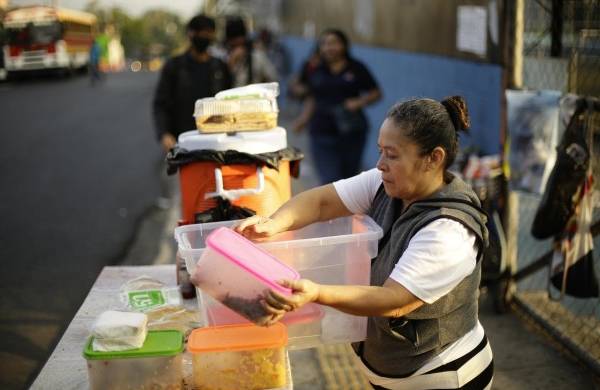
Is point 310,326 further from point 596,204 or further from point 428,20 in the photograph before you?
point 428,20

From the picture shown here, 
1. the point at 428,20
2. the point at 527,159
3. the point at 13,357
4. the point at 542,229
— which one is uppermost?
the point at 428,20

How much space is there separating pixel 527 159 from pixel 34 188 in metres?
7.03

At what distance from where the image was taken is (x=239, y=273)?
1.90 metres

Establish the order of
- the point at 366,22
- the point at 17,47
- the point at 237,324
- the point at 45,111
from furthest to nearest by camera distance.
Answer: the point at 17,47 < the point at 45,111 < the point at 366,22 < the point at 237,324

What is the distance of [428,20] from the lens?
7.59 meters

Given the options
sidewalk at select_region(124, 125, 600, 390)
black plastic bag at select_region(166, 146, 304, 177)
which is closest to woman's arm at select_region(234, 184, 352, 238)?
black plastic bag at select_region(166, 146, 304, 177)

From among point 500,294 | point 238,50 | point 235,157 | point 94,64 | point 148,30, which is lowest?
point 500,294

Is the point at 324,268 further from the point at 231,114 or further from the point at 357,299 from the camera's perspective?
the point at 231,114

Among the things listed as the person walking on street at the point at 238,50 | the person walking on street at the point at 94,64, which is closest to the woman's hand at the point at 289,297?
the person walking on street at the point at 238,50

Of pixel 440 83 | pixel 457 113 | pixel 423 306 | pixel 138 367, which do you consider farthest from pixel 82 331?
pixel 440 83

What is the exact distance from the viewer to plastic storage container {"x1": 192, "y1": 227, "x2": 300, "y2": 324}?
1879 millimetres

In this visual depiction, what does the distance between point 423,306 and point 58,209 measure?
6.98 m

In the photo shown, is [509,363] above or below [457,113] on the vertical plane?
below

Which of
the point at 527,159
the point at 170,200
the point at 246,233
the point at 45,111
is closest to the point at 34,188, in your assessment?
the point at 170,200
